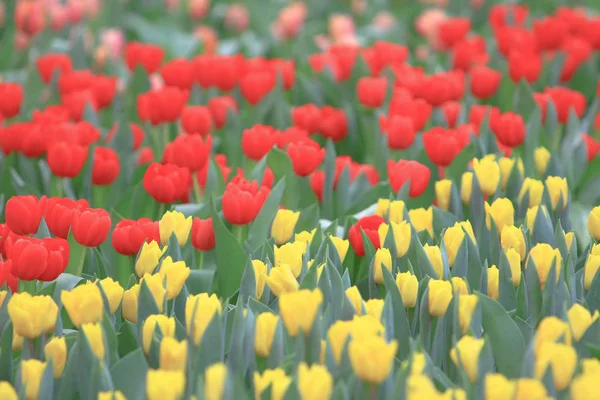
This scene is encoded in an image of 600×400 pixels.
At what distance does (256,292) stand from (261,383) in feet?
1.43

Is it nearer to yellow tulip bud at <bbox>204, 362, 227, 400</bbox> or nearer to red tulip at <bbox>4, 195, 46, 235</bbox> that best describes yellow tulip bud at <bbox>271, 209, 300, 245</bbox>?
red tulip at <bbox>4, 195, 46, 235</bbox>

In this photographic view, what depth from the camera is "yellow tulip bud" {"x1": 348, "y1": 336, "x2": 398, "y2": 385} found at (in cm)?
150

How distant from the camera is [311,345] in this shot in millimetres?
1679

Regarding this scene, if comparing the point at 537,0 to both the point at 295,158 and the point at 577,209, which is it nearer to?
the point at 577,209

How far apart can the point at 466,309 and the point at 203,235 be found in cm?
74

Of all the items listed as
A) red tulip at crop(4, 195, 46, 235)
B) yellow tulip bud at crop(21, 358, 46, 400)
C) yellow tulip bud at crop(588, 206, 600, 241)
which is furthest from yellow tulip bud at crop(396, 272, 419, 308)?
red tulip at crop(4, 195, 46, 235)

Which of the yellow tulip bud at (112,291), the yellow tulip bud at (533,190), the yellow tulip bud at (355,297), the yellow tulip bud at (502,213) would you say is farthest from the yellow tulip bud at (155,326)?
the yellow tulip bud at (533,190)

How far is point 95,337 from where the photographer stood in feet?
5.57

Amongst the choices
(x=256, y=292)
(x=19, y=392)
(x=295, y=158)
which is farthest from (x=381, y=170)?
(x=19, y=392)

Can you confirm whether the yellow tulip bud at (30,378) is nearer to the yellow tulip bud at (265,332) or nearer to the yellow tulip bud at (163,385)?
the yellow tulip bud at (163,385)

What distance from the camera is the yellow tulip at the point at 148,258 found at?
2.01 metres

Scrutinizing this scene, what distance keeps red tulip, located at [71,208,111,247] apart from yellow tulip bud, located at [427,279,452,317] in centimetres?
77

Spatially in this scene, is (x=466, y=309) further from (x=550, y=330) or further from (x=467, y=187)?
(x=467, y=187)

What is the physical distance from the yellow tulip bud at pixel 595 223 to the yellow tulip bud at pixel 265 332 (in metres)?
0.87
